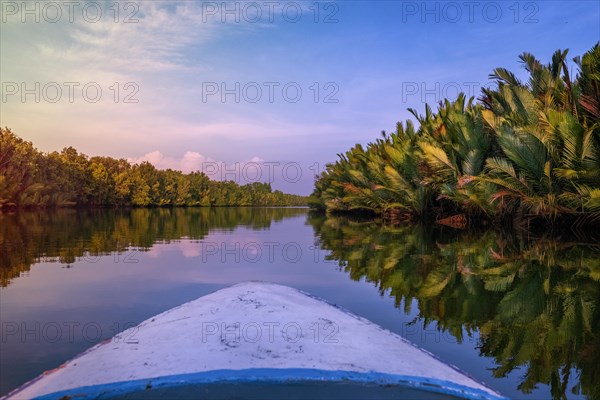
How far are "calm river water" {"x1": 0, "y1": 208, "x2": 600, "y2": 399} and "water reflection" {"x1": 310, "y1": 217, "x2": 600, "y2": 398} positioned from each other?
2cm

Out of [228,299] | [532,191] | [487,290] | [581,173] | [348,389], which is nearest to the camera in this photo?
[348,389]

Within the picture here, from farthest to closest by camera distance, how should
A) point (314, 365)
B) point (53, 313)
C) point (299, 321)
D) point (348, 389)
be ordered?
point (53, 313)
point (299, 321)
point (314, 365)
point (348, 389)

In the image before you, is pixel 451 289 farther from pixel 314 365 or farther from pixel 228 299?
pixel 314 365

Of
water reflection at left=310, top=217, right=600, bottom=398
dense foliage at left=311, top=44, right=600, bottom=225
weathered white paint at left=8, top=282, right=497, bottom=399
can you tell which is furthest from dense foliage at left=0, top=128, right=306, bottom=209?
weathered white paint at left=8, top=282, right=497, bottom=399

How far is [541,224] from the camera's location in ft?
51.5

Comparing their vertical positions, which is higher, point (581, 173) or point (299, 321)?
point (581, 173)

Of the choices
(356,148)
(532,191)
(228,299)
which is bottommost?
(228,299)

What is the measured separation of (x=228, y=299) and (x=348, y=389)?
171cm


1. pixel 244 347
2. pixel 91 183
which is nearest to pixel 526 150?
pixel 244 347

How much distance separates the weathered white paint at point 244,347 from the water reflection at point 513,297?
0.72 meters

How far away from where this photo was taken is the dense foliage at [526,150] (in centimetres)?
1045

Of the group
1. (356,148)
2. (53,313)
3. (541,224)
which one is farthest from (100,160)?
(53,313)

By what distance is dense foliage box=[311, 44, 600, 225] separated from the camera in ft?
34.3

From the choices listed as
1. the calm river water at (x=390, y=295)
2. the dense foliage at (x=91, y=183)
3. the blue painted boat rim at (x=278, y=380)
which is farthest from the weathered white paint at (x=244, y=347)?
the dense foliage at (x=91, y=183)
